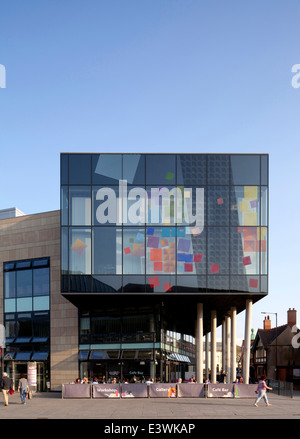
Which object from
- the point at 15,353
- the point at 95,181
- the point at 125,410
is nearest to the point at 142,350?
the point at 15,353

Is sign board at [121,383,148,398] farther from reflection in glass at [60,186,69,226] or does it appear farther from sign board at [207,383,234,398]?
reflection in glass at [60,186,69,226]

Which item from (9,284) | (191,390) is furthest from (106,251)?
(9,284)

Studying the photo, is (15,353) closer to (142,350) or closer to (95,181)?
(142,350)

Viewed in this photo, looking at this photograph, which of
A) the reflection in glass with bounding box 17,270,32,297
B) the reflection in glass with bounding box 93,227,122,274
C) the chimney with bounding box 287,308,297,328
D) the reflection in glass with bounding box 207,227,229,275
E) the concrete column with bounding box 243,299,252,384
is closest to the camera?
the reflection in glass with bounding box 93,227,122,274

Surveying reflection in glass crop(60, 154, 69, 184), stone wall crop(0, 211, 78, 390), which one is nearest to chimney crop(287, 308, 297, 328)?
stone wall crop(0, 211, 78, 390)

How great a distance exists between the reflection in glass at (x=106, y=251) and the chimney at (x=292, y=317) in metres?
43.2

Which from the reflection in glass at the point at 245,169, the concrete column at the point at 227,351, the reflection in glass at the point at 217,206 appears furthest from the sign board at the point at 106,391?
the reflection in glass at the point at 245,169

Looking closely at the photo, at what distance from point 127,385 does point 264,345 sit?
51.1 metres

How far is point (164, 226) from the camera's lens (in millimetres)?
37594

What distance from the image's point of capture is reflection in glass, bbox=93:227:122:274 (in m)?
37.1

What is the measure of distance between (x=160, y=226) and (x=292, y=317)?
42.9 metres

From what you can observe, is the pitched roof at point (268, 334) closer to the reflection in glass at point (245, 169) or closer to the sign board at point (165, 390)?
the reflection in glass at point (245, 169)

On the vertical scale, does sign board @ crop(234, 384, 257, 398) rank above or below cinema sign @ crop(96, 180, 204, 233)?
below

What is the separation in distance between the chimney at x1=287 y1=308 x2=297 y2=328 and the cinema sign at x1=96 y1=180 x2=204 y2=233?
41037mm
